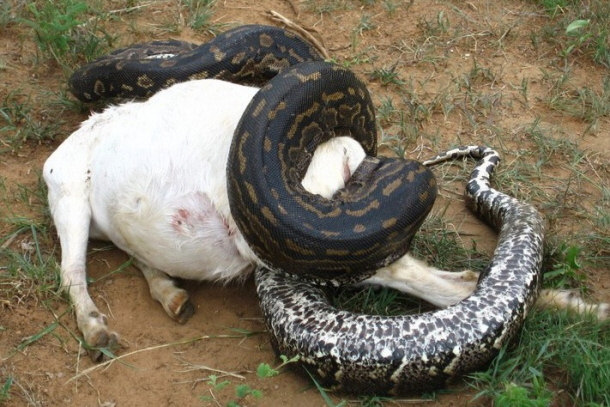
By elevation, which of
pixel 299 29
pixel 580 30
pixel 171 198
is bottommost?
pixel 299 29

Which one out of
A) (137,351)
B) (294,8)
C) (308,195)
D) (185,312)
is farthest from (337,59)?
(137,351)

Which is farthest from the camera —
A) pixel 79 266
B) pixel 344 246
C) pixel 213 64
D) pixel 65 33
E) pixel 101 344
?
pixel 65 33

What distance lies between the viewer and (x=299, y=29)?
900 cm

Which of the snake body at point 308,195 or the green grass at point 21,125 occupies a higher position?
the snake body at point 308,195

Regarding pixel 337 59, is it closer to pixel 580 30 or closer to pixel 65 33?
pixel 580 30

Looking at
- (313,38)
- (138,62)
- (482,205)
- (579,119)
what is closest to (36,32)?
(138,62)

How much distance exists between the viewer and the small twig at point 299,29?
28.9 ft

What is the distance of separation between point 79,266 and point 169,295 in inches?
30.1

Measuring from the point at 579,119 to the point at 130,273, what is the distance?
4511mm

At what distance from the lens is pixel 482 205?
6.74 m

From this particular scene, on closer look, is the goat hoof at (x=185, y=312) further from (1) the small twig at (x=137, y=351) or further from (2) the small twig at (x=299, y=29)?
(2) the small twig at (x=299, y=29)

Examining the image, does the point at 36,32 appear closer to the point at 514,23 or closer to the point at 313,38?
the point at 313,38

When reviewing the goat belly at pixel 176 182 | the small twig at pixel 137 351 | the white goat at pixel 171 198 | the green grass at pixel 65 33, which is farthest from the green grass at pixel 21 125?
the small twig at pixel 137 351

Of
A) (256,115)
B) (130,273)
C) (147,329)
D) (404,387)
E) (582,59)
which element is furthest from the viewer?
(582,59)
